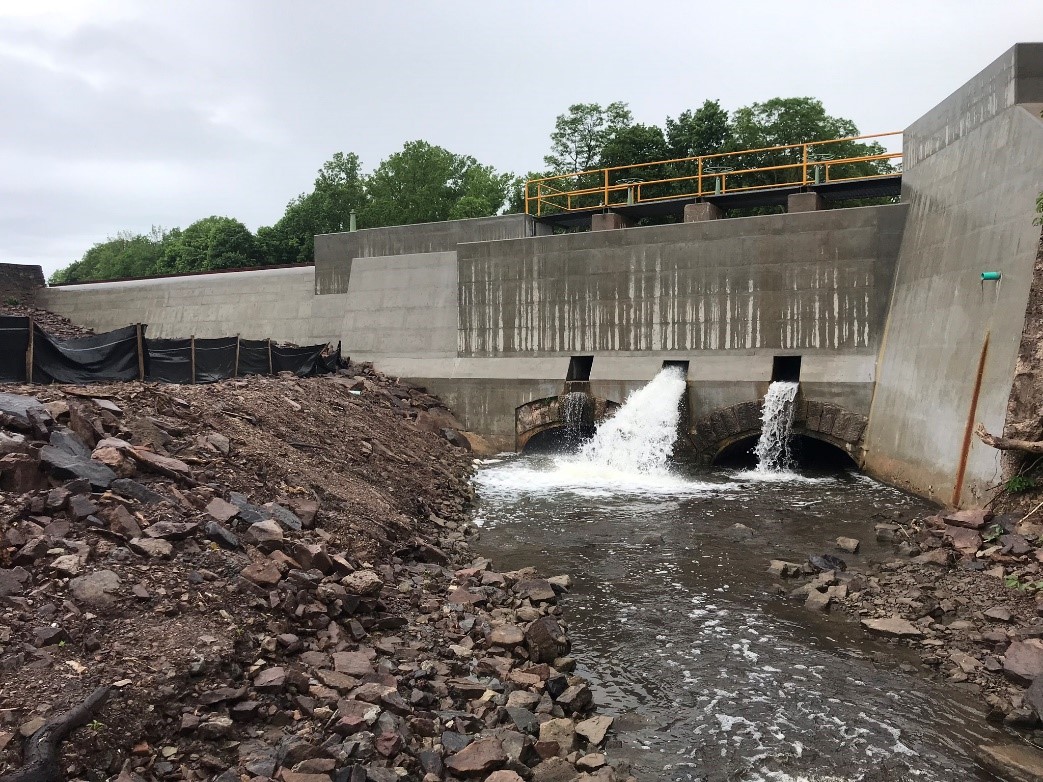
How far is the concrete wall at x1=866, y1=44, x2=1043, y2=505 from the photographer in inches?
456

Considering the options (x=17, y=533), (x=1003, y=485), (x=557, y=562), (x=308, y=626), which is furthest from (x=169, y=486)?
(x=1003, y=485)

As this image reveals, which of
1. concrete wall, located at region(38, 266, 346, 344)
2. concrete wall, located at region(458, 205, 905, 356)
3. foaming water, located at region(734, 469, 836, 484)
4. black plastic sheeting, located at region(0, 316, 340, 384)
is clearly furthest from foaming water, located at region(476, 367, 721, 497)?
concrete wall, located at region(38, 266, 346, 344)

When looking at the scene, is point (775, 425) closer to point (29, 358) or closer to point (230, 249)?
point (29, 358)

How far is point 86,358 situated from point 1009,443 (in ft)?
51.2

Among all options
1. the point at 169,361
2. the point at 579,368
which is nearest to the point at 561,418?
the point at 579,368

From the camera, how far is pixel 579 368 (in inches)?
814

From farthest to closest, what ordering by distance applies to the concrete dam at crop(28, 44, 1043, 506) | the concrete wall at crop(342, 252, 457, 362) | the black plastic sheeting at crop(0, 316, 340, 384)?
the concrete wall at crop(342, 252, 457, 362), the black plastic sheeting at crop(0, 316, 340, 384), the concrete dam at crop(28, 44, 1043, 506)

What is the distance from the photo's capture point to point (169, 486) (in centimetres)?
855

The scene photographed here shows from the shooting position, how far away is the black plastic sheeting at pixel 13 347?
41.6 feet

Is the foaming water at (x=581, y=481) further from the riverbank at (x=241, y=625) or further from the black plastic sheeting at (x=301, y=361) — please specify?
the black plastic sheeting at (x=301, y=361)

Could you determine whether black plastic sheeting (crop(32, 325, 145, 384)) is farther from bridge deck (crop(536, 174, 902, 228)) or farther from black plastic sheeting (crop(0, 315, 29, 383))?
bridge deck (crop(536, 174, 902, 228))

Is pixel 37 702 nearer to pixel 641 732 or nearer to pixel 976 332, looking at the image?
pixel 641 732

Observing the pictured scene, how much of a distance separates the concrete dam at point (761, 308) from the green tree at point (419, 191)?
2400 centimetres

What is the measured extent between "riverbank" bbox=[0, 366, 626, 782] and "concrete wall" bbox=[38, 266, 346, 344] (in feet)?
47.3
